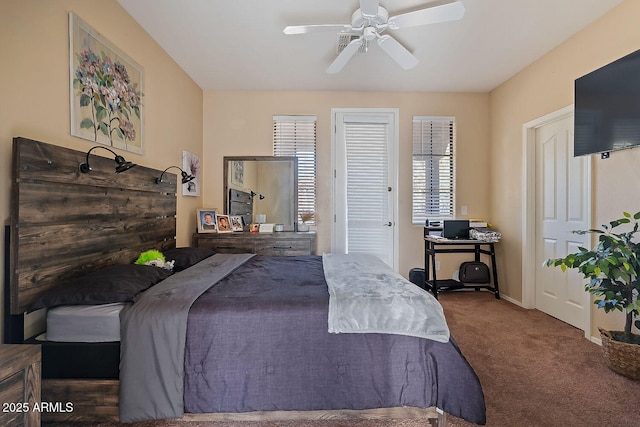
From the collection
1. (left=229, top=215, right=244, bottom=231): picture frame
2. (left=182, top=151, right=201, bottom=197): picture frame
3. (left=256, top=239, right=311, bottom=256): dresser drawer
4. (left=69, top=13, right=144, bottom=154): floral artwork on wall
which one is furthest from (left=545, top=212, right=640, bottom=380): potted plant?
(left=182, top=151, right=201, bottom=197): picture frame

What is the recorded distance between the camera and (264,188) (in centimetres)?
404

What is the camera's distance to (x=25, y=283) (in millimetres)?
1473

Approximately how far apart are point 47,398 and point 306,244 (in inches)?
100

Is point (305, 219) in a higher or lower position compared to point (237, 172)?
lower

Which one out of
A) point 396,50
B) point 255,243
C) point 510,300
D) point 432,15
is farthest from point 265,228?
point 510,300

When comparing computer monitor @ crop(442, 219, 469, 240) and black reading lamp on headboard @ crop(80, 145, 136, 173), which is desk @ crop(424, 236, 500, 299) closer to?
computer monitor @ crop(442, 219, 469, 240)

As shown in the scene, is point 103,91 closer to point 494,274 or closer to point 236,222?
point 236,222

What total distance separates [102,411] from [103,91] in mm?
2004

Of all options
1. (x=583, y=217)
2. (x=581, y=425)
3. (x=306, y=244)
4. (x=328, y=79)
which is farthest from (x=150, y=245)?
(x=583, y=217)

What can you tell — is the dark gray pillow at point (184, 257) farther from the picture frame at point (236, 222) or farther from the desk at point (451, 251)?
the desk at point (451, 251)

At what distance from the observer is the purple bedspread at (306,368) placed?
4.70 feet

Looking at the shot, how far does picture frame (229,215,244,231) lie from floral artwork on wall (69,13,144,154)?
4.97 ft

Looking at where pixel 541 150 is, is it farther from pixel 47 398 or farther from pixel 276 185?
pixel 47 398

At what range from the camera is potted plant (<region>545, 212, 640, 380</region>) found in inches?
77.0
